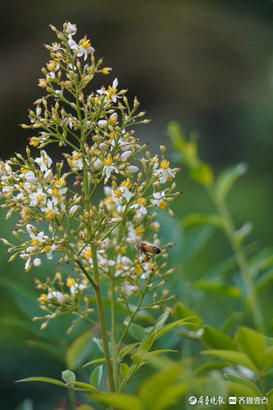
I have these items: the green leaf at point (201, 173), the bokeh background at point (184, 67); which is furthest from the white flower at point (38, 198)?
the bokeh background at point (184, 67)

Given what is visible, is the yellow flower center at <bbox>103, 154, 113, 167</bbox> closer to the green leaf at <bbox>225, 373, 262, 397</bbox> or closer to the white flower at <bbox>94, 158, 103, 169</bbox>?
the white flower at <bbox>94, 158, 103, 169</bbox>

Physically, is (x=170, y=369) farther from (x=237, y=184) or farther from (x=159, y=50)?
(x=159, y=50)

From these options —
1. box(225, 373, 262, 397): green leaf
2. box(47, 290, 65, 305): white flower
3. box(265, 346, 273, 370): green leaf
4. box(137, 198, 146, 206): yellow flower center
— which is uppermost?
box(137, 198, 146, 206): yellow flower center

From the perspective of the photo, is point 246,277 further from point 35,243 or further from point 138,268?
point 35,243

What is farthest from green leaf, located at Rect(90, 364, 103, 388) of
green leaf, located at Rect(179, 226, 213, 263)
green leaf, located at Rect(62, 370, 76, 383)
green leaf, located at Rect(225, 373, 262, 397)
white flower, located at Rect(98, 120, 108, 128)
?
green leaf, located at Rect(179, 226, 213, 263)

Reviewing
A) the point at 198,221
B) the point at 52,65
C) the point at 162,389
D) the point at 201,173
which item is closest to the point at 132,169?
the point at 52,65
